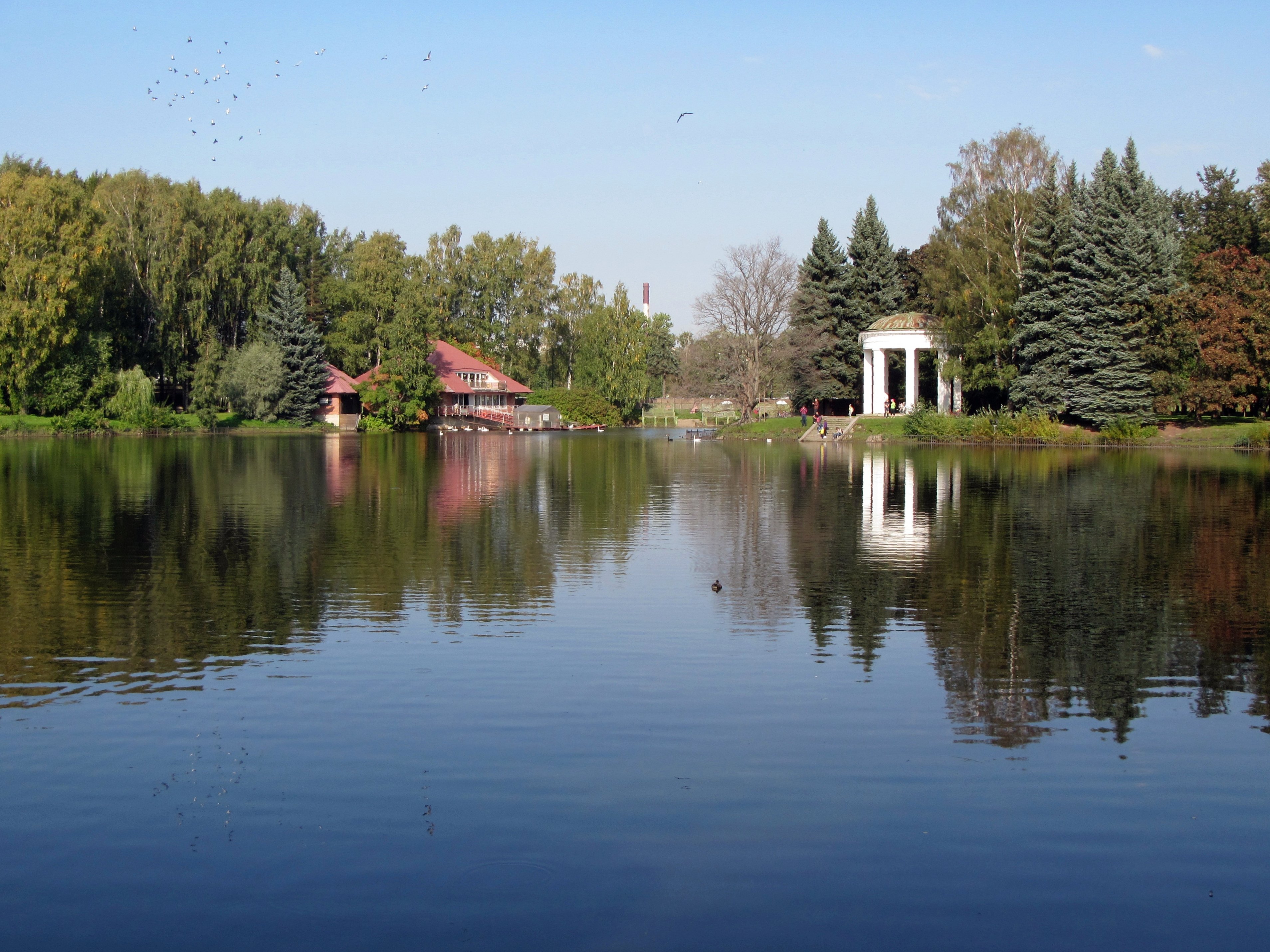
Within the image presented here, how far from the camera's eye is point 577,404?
3728 inches

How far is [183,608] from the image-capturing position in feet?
44.2

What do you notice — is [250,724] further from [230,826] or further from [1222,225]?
[1222,225]

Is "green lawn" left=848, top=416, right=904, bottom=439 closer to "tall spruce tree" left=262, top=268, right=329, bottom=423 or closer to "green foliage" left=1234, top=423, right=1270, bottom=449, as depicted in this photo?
"green foliage" left=1234, top=423, right=1270, bottom=449

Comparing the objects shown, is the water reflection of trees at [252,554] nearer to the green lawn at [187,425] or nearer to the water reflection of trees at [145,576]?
the water reflection of trees at [145,576]

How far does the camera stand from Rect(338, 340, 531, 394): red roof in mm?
90938

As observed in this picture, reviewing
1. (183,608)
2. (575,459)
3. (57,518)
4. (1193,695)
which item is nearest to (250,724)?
(183,608)

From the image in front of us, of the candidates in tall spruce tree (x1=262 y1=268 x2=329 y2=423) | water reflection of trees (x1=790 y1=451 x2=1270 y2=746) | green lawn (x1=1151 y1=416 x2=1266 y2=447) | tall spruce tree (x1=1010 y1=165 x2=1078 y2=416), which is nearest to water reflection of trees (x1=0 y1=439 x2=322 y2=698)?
water reflection of trees (x1=790 y1=451 x2=1270 y2=746)

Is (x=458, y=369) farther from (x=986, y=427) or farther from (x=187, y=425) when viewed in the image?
(x=986, y=427)

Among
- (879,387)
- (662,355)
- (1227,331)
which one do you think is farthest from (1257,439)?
(662,355)

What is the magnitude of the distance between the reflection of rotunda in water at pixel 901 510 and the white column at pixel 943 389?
2433 centimetres

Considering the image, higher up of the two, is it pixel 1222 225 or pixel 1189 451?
pixel 1222 225

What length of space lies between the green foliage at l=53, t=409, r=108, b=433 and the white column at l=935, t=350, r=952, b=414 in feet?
160

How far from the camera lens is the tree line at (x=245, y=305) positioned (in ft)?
199

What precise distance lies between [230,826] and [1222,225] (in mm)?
74566
